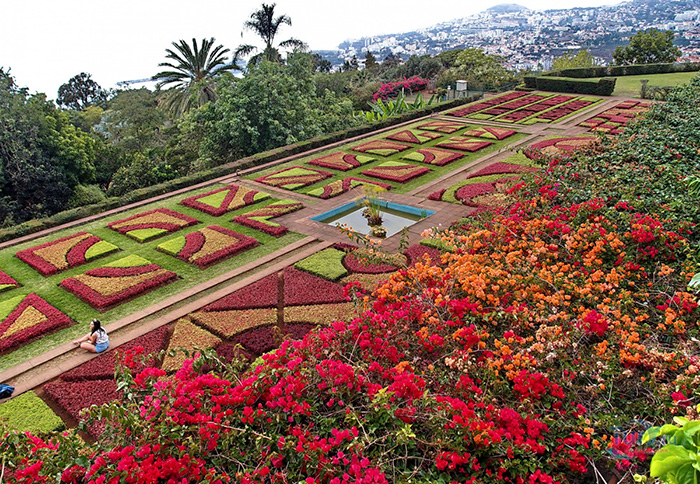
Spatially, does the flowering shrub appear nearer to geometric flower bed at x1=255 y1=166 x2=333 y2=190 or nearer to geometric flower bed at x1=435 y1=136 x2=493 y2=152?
geometric flower bed at x1=435 y1=136 x2=493 y2=152

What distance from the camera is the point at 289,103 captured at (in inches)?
952

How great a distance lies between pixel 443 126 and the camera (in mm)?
25047

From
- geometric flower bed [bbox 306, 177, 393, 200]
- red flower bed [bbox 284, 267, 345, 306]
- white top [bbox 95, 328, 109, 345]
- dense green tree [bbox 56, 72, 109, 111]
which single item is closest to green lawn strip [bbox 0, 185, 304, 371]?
white top [bbox 95, 328, 109, 345]

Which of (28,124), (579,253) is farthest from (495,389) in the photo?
(28,124)

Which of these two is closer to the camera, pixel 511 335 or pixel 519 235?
pixel 511 335

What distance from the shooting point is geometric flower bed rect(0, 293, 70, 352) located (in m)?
9.09

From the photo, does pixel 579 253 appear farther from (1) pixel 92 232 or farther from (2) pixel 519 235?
(1) pixel 92 232

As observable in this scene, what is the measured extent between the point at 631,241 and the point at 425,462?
496 cm

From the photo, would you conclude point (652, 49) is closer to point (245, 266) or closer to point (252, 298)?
point (245, 266)

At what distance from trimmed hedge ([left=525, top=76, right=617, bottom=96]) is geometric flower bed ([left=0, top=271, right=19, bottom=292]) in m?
33.1

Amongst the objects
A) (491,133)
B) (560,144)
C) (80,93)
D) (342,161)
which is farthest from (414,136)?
(80,93)

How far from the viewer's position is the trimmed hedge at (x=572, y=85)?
30859 mm

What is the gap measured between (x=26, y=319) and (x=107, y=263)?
2.66m

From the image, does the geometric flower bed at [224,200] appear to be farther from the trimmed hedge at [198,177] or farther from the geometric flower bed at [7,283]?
the geometric flower bed at [7,283]
